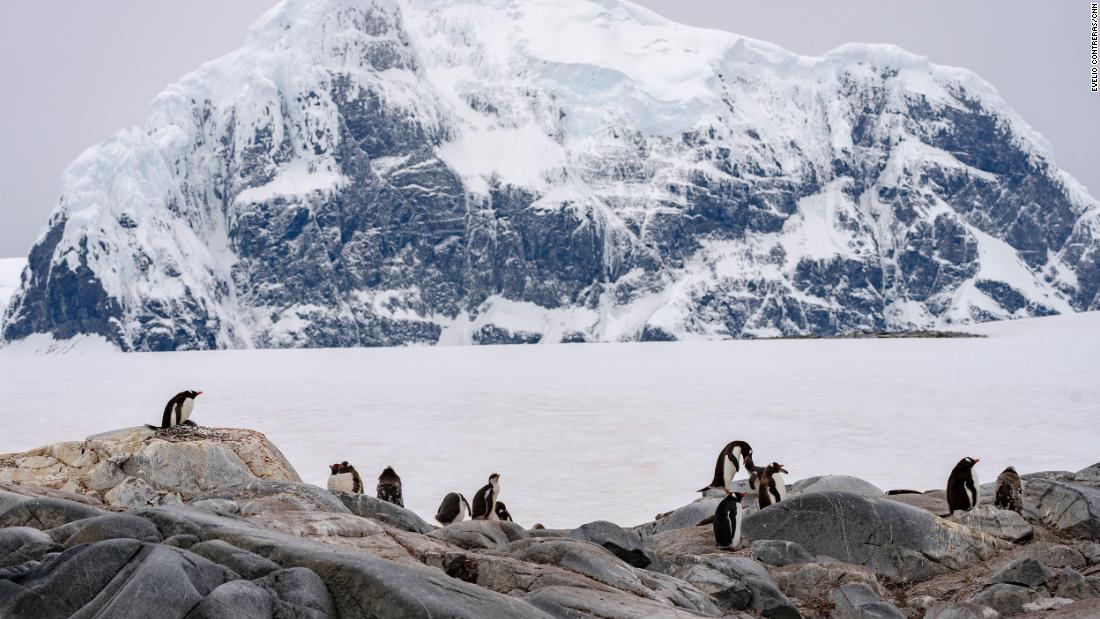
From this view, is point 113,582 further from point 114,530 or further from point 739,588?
point 739,588

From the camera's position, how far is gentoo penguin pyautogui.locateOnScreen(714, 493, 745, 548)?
14.6 m

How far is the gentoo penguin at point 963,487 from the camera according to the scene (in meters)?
16.1

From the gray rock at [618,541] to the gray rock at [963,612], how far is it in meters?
A: 3.22

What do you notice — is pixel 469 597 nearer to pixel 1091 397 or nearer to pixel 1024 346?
pixel 1091 397

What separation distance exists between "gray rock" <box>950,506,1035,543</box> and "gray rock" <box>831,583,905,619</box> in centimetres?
418

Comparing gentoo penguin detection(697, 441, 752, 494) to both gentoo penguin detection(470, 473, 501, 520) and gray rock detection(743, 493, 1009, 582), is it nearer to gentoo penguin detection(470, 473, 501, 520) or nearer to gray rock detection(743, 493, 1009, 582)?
gentoo penguin detection(470, 473, 501, 520)

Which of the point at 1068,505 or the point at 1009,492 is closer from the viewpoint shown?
the point at 1068,505

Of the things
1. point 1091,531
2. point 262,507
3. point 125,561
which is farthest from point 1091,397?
point 125,561

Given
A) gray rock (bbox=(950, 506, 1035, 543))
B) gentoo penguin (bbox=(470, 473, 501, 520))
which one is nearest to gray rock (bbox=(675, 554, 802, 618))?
gray rock (bbox=(950, 506, 1035, 543))

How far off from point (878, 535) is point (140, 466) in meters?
11.0

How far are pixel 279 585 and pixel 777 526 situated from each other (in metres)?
9.22

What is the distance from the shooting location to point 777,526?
15.3 meters

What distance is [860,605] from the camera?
441 inches

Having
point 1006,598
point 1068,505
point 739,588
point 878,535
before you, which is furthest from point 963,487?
point 739,588
